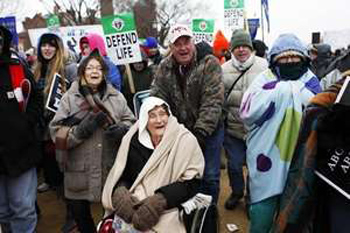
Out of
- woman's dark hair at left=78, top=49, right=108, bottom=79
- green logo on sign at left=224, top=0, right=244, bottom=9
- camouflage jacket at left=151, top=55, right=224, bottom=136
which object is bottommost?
camouflage jacket at left=151, top=55, right=224, bottom=136

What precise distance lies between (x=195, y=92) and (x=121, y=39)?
6.73 feet

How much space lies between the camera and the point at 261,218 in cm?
284

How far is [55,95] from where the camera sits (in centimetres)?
381

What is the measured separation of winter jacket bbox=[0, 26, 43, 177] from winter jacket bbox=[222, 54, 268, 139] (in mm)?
2150

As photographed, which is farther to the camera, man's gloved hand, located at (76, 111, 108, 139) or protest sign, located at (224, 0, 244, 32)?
protest sign, located at (224, 0, 244, 32)

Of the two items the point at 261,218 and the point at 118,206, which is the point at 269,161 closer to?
the point at 261,218

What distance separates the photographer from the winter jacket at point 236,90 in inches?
168

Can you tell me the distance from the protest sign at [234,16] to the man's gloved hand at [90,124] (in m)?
5.80

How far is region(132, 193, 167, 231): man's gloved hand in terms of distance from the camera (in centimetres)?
255

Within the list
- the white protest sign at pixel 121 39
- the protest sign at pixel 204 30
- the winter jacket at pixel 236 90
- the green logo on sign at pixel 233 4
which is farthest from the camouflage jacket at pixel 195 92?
the green logo on sign at pixel 233 4

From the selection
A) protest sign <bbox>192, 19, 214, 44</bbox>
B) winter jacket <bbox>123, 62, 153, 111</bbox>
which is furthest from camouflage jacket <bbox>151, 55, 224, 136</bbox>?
protest sign <bbox>192, 19, 214, 44</bbox>

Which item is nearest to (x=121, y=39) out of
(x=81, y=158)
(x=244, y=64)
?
(x=244, y=64)

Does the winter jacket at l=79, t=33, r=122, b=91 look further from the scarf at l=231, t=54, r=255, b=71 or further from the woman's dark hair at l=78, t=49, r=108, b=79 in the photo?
the scarf at l=231, t=54, r=255, b=71

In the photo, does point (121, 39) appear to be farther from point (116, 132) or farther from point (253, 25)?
point (253, 25)
